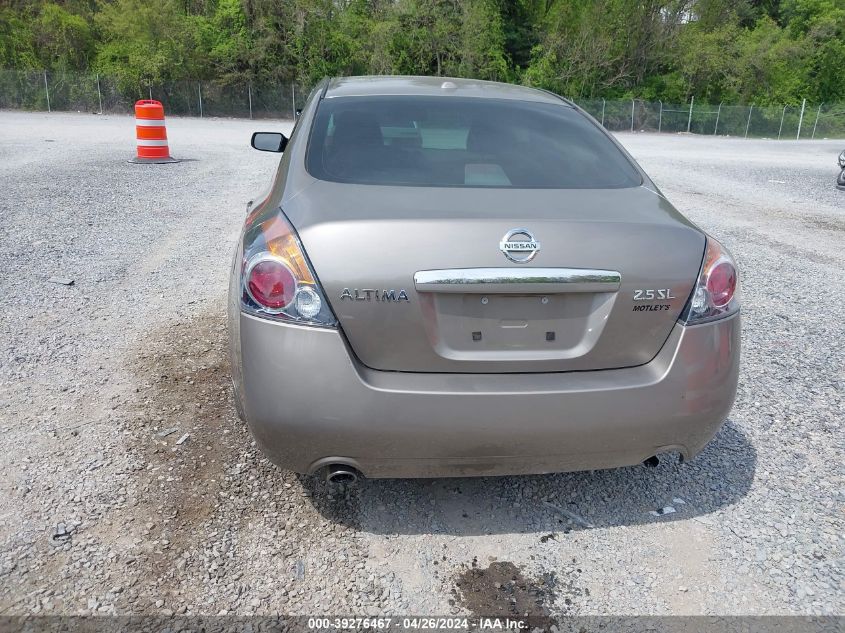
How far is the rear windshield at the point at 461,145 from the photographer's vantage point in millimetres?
2705

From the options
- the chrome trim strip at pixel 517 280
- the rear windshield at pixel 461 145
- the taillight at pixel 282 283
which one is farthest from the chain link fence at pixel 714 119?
the taillight at pixel 282 283

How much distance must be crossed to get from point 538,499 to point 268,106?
Answer: 3829cm

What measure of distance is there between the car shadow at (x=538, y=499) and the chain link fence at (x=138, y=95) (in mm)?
36034

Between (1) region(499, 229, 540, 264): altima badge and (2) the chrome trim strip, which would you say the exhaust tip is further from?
(1) region(499, 229, 540, 264): altima badge

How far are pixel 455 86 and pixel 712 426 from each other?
2.15 meters

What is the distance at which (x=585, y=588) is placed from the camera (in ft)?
7.76

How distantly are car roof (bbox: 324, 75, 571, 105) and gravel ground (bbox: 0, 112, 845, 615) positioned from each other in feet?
5.72

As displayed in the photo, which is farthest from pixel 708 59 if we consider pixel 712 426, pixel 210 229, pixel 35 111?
pixel 712 426

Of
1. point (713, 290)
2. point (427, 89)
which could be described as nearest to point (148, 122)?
point (427, 89)

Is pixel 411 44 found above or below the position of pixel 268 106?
above

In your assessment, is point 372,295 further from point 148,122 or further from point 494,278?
point 148,122

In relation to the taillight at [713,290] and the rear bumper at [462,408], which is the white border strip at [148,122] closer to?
the rear bumper at [462,408]

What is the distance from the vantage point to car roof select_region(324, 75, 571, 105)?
3341 mm

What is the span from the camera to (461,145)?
3.06 meters
